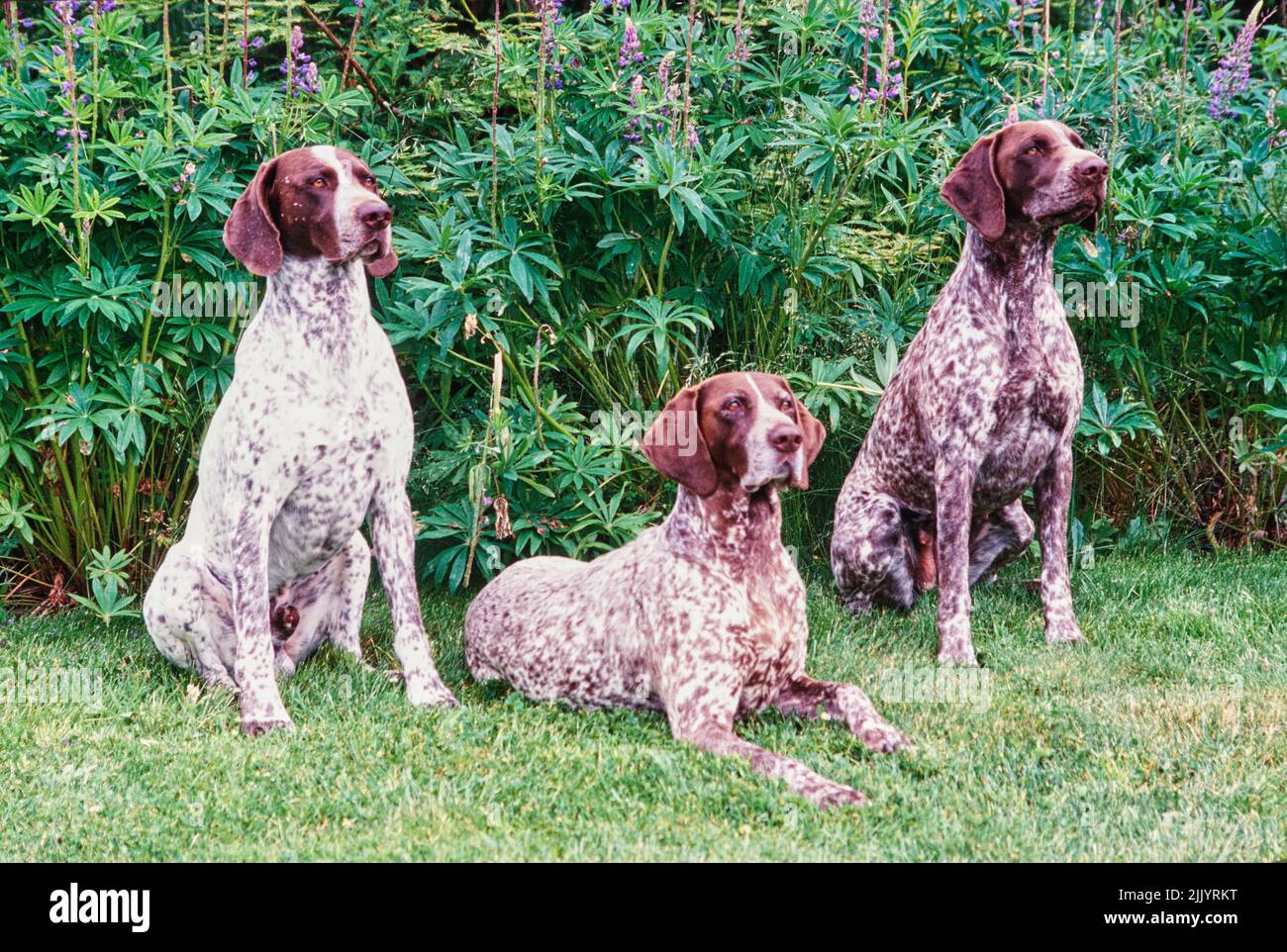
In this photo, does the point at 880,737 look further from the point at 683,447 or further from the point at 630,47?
the point at 630,47

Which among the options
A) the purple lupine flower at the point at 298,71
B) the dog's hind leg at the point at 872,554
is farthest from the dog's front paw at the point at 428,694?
the purple lupine flower at the point at 298,71

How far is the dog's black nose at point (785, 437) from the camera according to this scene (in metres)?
4.25

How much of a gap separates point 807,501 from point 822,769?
2.59m

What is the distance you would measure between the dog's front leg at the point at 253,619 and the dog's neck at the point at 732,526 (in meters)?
1.36

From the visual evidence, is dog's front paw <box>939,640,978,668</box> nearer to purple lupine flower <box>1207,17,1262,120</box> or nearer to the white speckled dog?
the white speckled dog

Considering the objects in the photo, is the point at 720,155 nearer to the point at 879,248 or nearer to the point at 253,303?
the point at 879,248

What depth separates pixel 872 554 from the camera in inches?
223

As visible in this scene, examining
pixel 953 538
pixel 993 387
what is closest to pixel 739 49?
pixel 993 387

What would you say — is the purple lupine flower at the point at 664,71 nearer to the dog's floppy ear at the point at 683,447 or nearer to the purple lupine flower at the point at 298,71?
the purple lupine flower at the point at 298,71

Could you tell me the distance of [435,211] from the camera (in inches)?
237

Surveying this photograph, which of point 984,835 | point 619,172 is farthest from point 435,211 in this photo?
point 984,835

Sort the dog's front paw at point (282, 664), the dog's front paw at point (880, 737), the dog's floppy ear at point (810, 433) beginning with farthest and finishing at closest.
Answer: the dog's front paw at point (282, 664) → the dog's floppy ear at point (810, 433) → the dog's front paw at point (880, 737)

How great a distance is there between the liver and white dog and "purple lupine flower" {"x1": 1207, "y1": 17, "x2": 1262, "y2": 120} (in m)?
2.12

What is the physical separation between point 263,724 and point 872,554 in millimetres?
2402
